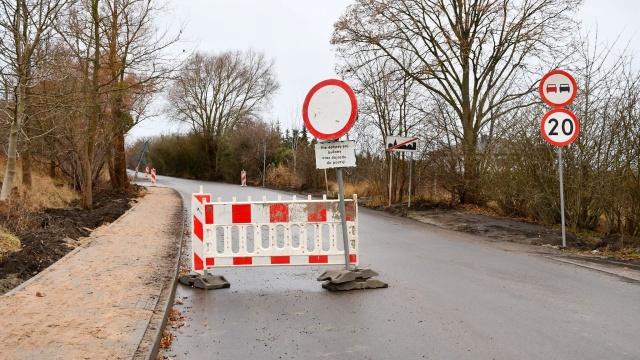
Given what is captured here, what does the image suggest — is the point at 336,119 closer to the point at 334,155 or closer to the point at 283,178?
the point at 334,155

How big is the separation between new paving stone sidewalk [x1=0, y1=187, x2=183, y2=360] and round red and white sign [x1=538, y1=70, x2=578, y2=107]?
25.2 feet

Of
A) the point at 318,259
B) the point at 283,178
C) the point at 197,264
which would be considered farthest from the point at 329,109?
the point at 283,178

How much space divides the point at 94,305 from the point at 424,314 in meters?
3.56

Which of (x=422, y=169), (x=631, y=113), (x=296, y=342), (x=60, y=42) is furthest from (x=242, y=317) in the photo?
(x=422, y=169)

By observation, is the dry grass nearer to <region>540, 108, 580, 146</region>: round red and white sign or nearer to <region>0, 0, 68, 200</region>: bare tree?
<region>0, 0, 68, 200</region>: bare tree

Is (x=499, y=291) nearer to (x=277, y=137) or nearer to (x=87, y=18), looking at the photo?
(x=87, y=18)

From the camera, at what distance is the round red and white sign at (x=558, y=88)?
12258mm

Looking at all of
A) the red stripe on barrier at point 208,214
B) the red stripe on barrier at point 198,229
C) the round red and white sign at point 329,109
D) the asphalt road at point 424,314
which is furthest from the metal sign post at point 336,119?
the red stripe on barrier at point 198,229

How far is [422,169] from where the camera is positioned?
74.1 ft

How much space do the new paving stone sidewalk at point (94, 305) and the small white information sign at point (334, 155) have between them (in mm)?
2520

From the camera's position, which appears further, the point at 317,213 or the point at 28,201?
the point at 28,201

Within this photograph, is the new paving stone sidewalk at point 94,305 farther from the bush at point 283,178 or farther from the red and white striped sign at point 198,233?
the bush at point 283,178

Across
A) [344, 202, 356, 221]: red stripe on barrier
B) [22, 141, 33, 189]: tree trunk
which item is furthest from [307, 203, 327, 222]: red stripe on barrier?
[22, 141, 33, 189]: tree trunk

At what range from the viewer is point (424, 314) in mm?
6680
